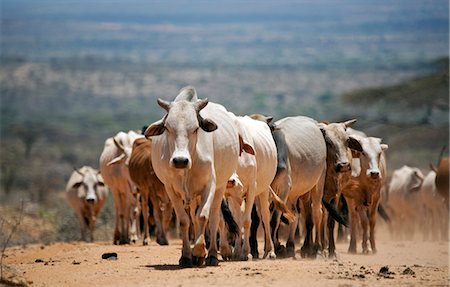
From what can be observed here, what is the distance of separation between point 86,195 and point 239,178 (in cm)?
1307

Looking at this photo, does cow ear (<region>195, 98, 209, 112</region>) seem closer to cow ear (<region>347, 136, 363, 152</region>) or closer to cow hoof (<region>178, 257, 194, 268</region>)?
cow hoof (<region>178, 257, 194, 268</region>)

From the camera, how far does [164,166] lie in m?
17.1

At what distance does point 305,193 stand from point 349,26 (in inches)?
5757

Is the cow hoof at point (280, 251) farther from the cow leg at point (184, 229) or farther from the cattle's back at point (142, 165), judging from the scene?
the cattle's back at point (142, 165)

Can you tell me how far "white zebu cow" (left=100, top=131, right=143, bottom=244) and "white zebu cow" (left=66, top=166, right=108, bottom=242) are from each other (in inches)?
122

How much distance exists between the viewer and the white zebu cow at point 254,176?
18.9m

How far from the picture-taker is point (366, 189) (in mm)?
23516

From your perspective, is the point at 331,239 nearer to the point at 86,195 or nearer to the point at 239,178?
the point at 239,178

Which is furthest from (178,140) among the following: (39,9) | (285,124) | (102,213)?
(39,9)

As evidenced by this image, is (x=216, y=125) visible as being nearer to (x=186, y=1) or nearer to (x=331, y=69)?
(x=331, y=69)

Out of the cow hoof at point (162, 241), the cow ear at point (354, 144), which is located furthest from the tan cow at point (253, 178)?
the cow hoof at point (162, 241)

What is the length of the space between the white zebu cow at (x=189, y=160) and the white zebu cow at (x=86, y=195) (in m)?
→ 13.9

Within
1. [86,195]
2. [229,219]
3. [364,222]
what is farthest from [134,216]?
[229,219]

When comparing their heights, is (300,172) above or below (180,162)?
above
